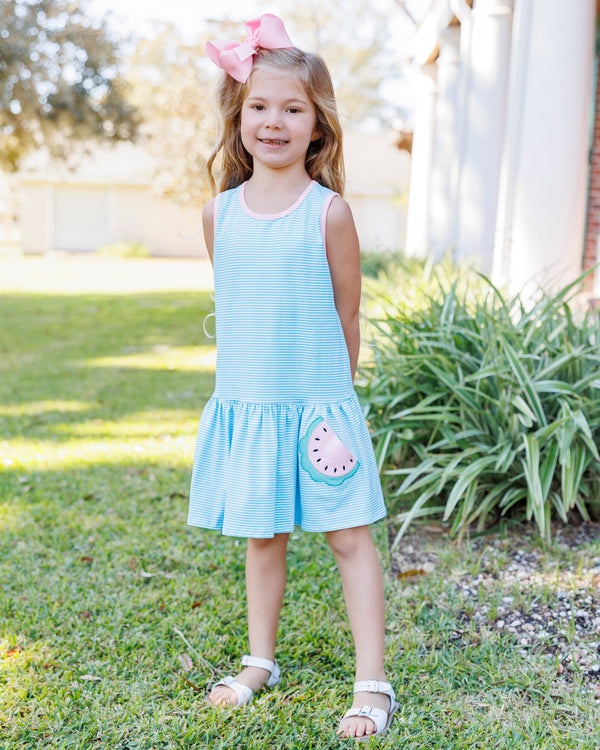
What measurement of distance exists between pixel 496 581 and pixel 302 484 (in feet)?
3.71

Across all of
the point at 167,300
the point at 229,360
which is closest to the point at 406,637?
the point at 229,360

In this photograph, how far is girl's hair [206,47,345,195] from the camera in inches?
80.7

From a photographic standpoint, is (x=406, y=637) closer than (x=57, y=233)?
Yes

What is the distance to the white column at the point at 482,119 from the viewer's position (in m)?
7.30

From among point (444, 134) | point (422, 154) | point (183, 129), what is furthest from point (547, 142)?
point (183, 129)

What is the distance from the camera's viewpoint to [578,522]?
3.35 m

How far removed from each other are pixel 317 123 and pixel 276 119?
0.17m

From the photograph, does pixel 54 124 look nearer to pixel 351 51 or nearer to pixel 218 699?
pixel 218 699

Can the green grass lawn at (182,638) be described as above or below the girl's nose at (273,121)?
below

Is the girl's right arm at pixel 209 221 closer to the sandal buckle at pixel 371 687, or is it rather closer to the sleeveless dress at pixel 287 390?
the sleeveless dress at pixel 287 390

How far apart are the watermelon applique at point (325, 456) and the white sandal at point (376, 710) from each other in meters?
0.53

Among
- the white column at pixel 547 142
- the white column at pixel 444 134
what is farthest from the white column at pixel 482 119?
the white column at pixel 547 142

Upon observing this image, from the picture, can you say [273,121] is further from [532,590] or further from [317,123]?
[532,590]

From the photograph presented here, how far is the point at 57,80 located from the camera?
1070 cm
